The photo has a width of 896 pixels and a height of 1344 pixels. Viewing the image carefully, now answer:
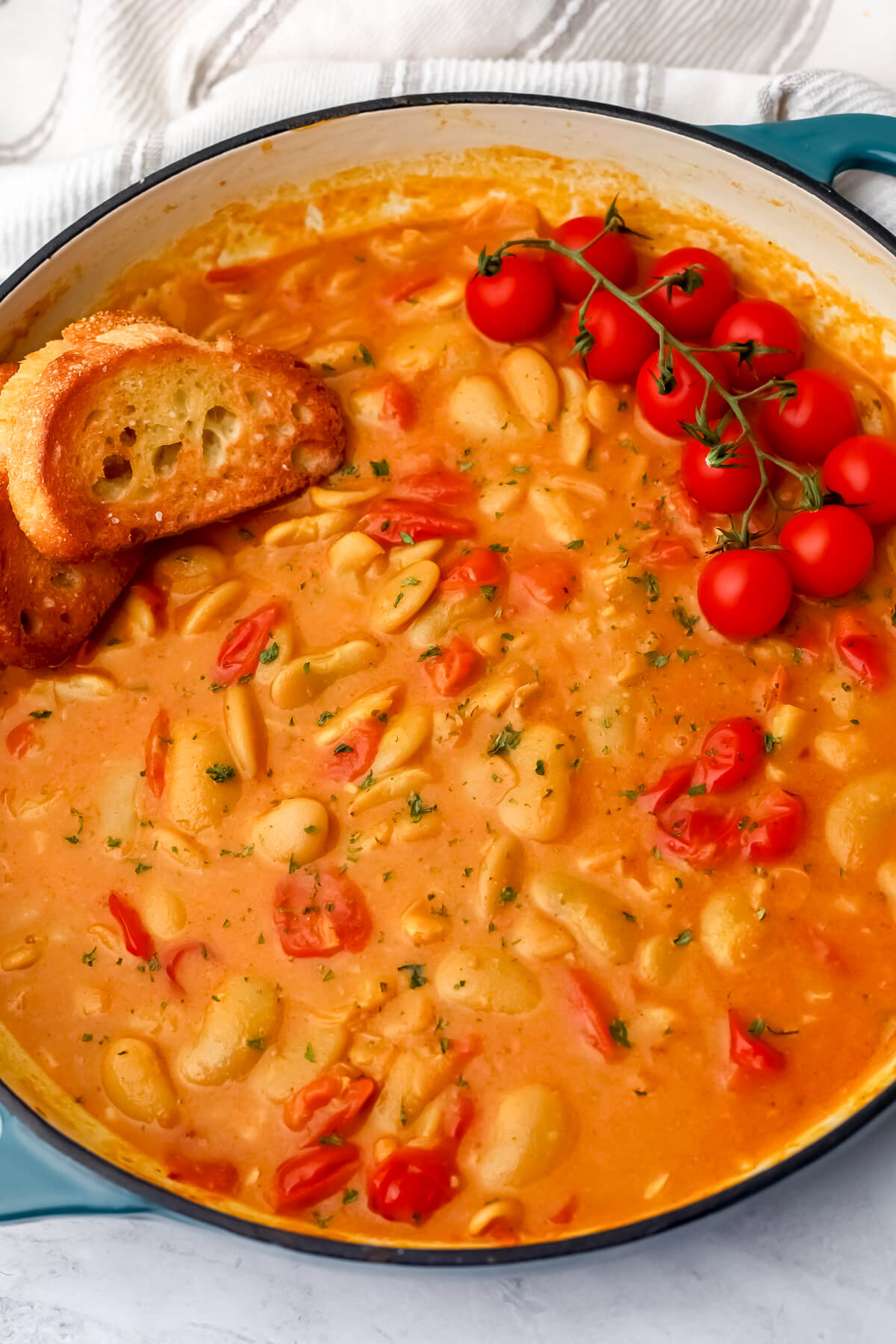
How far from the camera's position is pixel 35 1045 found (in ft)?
8.94

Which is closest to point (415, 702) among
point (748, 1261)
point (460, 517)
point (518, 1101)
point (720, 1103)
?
point (460, 517)

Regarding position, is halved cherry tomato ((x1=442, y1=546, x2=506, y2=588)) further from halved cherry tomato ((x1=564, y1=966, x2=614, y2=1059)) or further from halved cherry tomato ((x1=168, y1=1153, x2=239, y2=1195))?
halved cherry tomato ((x1=168, y1=1153, x2=239, y2=1195))

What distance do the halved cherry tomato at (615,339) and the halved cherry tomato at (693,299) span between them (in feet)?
0.24

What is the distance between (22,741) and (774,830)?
172cm

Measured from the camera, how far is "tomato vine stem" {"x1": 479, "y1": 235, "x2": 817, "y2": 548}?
2.66 metres

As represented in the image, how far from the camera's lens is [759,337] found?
294 centimetres

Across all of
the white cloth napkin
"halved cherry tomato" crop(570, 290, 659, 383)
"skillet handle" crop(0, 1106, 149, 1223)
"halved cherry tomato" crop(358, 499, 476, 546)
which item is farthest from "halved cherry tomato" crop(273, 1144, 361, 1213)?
the white cloth napkin

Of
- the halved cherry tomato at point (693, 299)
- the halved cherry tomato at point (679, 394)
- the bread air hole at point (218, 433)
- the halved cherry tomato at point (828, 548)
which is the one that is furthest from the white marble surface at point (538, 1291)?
the halved cherry tomato at point (693, 299)

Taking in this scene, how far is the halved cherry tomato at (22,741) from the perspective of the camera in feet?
9.47

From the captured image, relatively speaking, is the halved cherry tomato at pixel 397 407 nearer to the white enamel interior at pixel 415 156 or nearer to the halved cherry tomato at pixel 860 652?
the white enamel interior at pixel 415 156

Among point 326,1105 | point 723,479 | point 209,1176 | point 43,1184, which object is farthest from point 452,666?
point 43,1184

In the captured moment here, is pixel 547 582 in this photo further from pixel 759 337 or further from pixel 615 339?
pixel 759 337

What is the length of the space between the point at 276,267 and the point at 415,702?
4.11 ft

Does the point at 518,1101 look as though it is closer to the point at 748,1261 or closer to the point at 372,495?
the point at 748,1261
